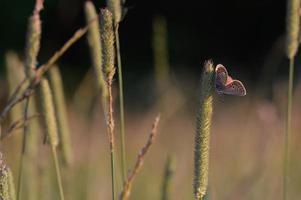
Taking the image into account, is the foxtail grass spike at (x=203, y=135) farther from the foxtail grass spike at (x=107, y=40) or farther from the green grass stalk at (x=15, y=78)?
the green grass stalk at (x=15, y=78)

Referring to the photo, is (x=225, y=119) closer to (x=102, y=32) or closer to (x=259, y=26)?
(x=259, y=26)

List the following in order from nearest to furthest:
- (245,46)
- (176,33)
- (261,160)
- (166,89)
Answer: (261,160)
(166,89)
(176,33)
(245,46)

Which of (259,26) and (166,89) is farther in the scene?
(259,26)

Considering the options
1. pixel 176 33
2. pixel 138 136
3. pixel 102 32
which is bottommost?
pixel 138 136

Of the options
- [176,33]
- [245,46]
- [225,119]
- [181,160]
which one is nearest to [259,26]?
[245,46]

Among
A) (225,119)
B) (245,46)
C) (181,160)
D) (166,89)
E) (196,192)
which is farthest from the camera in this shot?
(245,46)

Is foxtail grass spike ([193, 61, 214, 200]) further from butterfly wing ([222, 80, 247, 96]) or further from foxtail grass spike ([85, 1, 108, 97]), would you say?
foxtail grass spike ([85, 1, 108, 97])

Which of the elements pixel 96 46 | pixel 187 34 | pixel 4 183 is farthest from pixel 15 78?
pixel 187 34
